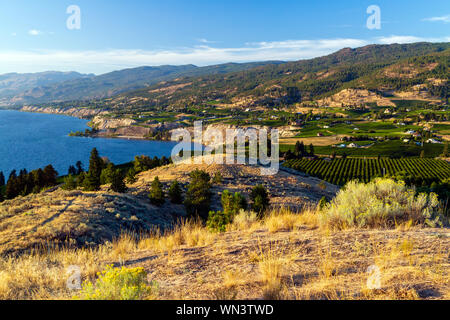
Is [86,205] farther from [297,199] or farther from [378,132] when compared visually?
[378,132]

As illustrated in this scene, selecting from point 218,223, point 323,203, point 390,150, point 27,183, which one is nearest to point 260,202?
point 218,223

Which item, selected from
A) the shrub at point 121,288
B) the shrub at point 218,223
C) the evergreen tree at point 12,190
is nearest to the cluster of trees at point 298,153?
the evergreen tree at point 12,190

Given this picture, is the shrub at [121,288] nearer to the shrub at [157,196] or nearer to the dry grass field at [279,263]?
the dry grass field at [279,263]

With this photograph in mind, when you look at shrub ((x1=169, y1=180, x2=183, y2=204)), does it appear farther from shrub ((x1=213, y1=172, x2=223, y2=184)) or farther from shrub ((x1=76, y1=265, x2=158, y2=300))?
shrub ((x1=76, y1=265, x2=158, y2=300))

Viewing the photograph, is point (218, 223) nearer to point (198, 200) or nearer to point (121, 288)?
point (121, 288)

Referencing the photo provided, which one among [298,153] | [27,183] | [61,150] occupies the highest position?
[298,153]

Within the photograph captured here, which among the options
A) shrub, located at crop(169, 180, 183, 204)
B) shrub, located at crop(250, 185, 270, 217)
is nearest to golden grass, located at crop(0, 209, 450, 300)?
shrub, located at crop(250, 185, 270, 217)
